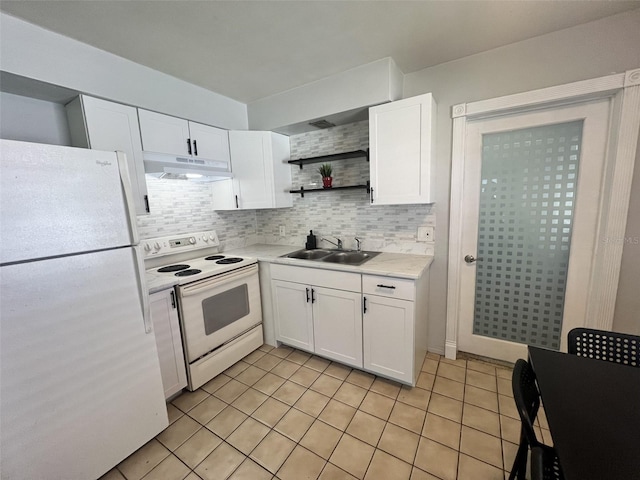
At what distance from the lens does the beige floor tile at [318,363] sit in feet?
7.43

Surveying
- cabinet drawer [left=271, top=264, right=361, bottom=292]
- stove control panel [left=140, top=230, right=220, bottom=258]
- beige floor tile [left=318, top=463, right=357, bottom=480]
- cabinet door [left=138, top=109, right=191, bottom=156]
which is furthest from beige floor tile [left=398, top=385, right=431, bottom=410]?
cabinet door [left=138, top=109, right=191, bottom=156]

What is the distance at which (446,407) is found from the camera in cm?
178

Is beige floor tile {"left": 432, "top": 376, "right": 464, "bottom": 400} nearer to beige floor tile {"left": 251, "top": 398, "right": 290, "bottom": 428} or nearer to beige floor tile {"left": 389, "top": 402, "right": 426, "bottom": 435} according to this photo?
beige floor tile {"left": 389, "top": 402, "right": 426, "bottom": 435}

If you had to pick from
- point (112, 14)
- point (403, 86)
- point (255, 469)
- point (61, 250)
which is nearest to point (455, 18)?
point (403, 86)

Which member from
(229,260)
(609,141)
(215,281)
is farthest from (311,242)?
(609,141)

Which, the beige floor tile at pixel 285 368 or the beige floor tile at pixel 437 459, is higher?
the beige floor tile at pixel 285 368

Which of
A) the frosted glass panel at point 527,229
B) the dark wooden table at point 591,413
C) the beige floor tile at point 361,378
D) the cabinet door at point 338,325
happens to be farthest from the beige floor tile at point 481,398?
the dark wooden table at point 591,413

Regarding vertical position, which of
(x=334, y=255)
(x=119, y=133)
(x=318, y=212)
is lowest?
(x=334, y=255)

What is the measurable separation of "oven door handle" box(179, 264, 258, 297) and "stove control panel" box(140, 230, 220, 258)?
0.56m

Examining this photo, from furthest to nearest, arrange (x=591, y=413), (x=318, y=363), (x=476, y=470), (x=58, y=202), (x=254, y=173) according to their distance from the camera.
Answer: (x=254, y=173)
(x=318, y=363)
(x=476, y=470)
(x=58, y=202)
(x=591, y=413)

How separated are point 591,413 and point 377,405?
125 centimetres

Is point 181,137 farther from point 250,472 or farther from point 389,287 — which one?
point 250,472

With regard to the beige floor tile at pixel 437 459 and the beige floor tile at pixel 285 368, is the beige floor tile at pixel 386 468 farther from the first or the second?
the beige floor tile at pixel 285 368

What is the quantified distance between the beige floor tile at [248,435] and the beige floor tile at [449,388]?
1266mm
